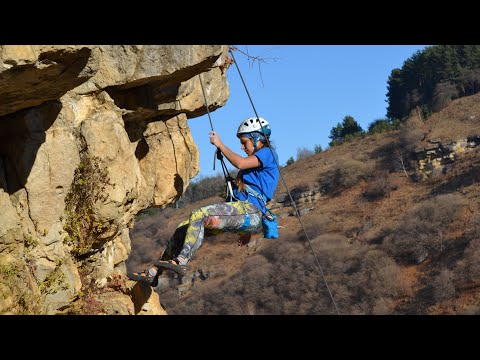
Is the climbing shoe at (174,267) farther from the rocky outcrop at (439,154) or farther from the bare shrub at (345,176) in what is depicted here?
the bare shrub at (345,176)

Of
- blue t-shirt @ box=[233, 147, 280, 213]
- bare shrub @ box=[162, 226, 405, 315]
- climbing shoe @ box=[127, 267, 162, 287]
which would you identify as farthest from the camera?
bare shrub @ box=[162, 226, 405, 315]

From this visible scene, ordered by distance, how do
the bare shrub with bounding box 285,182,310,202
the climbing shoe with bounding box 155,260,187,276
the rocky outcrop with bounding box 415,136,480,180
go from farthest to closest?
the bare shrub with bounding box 285,182,310,202, the rocky outcrop with bounding box 415,136,480,180, the climbing shoe with bounding box 155,260,187,276

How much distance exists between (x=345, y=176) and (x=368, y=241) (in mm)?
15301

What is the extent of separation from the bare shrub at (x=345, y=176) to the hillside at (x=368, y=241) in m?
0.12

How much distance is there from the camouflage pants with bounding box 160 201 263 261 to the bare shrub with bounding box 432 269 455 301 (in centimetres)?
3772

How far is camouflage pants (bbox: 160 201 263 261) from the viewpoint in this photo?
738 cm

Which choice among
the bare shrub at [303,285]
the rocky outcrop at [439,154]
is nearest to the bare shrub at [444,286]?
the bare shrub at [303,285]

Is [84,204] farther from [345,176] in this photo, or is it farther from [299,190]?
[299,190]

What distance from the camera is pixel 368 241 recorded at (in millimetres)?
58812

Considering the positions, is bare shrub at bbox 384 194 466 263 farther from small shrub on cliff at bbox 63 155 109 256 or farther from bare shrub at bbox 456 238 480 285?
small shrub on cliff at bbox 63 155 109 256

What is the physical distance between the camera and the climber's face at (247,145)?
7.97 meters

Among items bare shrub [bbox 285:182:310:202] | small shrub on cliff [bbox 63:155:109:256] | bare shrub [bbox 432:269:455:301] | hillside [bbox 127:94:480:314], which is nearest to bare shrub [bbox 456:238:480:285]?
hillside [bbox 127:94:480:314]
